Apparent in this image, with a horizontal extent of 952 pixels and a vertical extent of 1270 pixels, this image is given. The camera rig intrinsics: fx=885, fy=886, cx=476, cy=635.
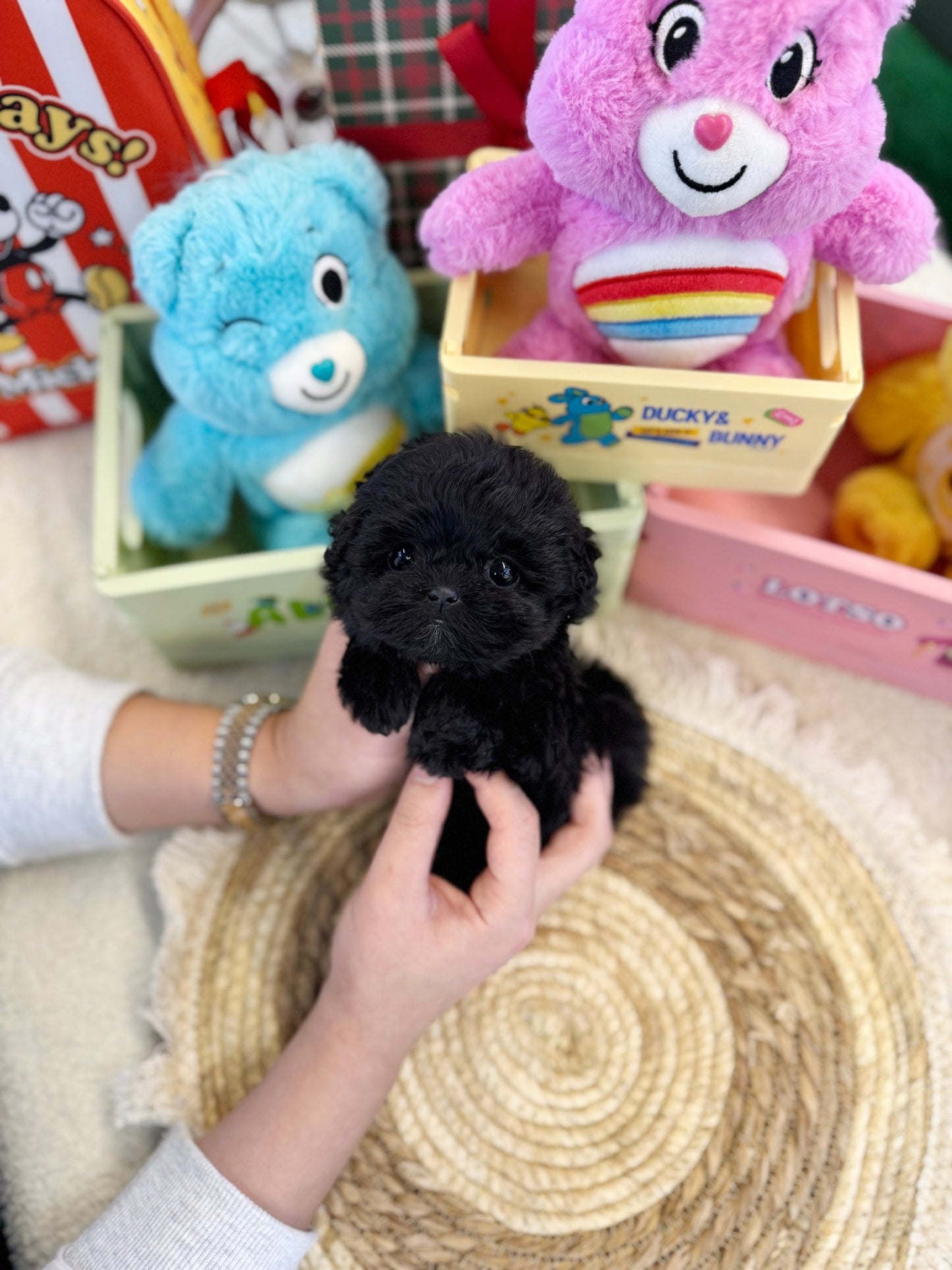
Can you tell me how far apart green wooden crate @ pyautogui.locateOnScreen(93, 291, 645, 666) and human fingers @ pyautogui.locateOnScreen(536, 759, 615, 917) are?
195 millimetres

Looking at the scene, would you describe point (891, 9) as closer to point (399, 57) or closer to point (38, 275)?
point (399, 57)

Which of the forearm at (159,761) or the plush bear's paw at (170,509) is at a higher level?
the plush bear's paw at (170,509)

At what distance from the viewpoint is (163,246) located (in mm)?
598

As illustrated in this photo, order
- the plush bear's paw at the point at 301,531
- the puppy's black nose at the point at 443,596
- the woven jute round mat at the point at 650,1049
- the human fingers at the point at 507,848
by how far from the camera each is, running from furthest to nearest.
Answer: the plush bear's paw at the point at 301,531, the woven jute round mat at the point at 650,1049, the human fingers at the point at 507,848, the puppy's black nose at the point at 443,596

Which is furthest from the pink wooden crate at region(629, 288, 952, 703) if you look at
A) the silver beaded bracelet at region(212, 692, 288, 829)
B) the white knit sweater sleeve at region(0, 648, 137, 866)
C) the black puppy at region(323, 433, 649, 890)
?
the white knit sweater sleeve at region(0, 648, 137, 866)

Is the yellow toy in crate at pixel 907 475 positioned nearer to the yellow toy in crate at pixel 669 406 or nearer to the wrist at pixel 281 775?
the yellow toy in crate at pixel 669 406

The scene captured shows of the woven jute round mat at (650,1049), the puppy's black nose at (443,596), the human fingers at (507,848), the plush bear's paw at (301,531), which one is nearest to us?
the puppy's black nose at (443,596)

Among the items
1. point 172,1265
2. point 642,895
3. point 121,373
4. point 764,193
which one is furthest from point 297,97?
point 172,1265

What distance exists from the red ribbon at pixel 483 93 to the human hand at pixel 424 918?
47cm

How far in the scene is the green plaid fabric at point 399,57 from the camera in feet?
2.11

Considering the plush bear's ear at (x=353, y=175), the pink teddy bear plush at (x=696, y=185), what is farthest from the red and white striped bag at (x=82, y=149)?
the pink teddy bear plush at (x=696, y=185)

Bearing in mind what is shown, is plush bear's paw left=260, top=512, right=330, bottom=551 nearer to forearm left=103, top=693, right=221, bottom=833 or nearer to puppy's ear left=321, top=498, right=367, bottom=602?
forearm left=103, top=693, right=221, bottom=833

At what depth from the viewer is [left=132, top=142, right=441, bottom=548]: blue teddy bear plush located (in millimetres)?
604

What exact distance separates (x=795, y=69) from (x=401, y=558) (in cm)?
32
